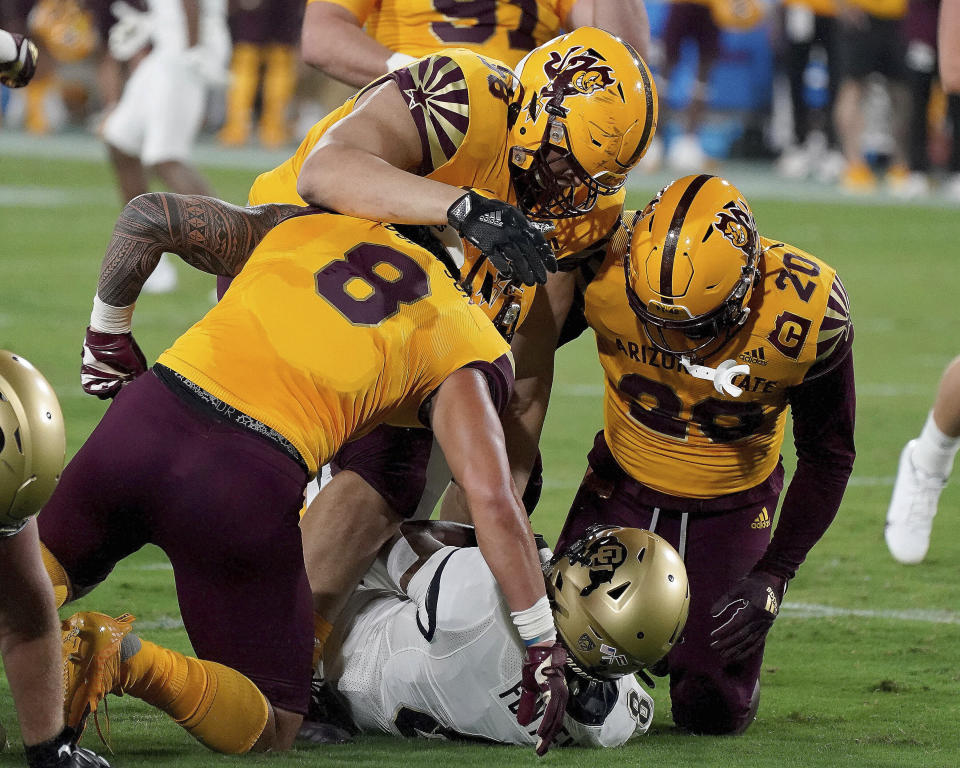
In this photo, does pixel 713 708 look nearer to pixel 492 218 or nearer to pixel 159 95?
pixel 492 218

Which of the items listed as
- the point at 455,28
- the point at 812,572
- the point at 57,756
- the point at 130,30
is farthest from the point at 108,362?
the point at 130,30

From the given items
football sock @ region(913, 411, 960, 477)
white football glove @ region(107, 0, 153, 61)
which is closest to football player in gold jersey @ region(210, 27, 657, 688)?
football sock @ region(913, 411, 960, 477)

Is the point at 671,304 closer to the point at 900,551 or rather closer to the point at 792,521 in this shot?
the point at 792,521

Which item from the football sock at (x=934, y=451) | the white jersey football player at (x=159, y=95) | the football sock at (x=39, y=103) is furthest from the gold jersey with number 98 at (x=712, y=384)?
the football sock at (x=39, y=103)

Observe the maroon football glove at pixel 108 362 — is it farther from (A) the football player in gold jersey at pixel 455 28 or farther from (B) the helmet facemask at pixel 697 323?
(A) the football player in gold jersey at pixel 455 28

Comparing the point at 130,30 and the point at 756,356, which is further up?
the point at 756,356

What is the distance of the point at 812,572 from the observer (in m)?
5.45

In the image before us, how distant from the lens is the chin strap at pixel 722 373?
13.6 ft

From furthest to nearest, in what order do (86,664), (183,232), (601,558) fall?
(183,232) → (601,558) → (86,664)

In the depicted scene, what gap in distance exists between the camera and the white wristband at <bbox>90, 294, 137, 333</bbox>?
13.0 feet

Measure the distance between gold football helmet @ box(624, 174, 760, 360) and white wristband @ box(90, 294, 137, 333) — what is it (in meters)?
1.23

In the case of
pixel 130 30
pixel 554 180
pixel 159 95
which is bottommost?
pixel 159 95

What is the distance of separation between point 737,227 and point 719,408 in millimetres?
585

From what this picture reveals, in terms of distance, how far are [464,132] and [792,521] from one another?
4.35 ft
